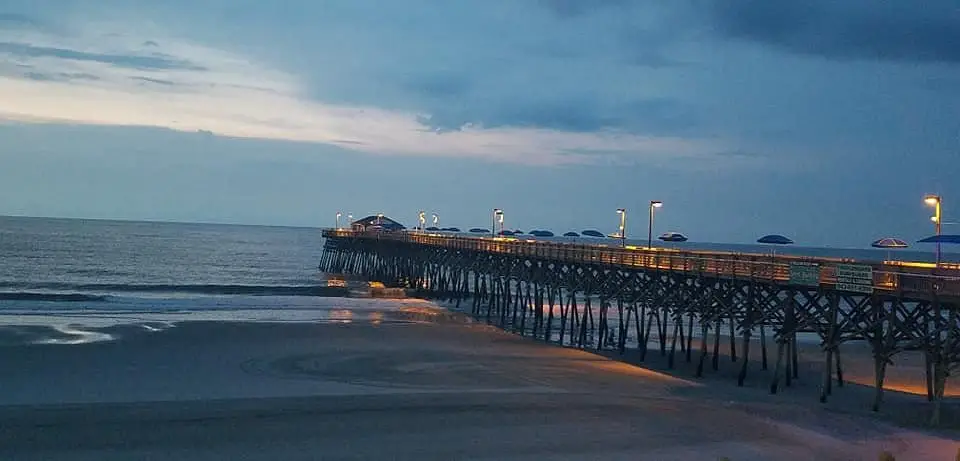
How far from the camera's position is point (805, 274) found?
72.1 ft

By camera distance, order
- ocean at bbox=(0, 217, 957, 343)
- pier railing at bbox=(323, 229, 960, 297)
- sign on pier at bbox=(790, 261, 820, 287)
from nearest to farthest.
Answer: pier railing at bbox=(323, 229, 960, 297), sign on pier at bbox=(790, 261, 820, 287), ocean at bbox=(0, 217, 957, 343)

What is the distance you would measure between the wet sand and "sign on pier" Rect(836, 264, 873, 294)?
302 cm

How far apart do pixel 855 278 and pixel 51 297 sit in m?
41.9

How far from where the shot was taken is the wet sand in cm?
1609

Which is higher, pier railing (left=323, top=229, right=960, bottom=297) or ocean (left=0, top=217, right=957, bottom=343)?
pier railing (left=323, top=229, right=960, bottom=297)

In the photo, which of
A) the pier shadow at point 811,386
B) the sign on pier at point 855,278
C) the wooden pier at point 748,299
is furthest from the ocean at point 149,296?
the sign on pier at point 855,278

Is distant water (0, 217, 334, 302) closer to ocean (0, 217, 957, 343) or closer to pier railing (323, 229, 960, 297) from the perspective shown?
ocean (0, 217, 957, 343)

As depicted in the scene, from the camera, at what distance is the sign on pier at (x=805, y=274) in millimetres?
21719

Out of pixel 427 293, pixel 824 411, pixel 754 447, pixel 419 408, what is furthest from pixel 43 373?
pixel 427 293

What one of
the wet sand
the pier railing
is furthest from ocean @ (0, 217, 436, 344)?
the pier railing

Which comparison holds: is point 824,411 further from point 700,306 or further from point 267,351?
point 267,351

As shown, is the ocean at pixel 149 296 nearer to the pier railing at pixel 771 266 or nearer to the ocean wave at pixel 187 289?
the ocean wave at pixel 187 289

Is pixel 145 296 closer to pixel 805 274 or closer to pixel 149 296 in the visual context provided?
pixel 149 296

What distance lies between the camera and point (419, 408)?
1948 cm
